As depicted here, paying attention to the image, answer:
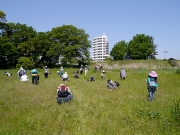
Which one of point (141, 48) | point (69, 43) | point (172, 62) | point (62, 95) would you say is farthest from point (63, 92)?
point (141, 48)

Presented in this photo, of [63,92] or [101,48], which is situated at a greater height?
[101,48]

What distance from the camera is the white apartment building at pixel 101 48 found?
17727cm

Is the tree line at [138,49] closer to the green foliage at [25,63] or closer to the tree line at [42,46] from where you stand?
the tree line at [42,46]

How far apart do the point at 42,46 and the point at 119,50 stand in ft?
142

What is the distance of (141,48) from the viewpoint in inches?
2906

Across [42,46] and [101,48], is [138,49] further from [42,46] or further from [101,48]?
[101,48]

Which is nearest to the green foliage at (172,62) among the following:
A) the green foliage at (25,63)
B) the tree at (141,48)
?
the tree at (141,48)

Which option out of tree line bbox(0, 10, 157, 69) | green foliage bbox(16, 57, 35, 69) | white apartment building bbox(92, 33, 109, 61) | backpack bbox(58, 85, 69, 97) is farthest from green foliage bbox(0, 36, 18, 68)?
white apartment building bbox(92, 33, 109, 61)

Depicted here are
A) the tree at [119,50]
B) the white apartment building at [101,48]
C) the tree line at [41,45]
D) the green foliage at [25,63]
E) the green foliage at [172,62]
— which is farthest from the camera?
the white apartment building at [101,48]

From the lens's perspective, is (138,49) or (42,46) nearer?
(42,46)

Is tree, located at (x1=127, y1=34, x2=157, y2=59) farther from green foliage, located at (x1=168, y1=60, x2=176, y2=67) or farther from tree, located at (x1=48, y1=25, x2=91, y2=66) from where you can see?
tree, located at (x1=48, y1=25, x2=91, y2=66)

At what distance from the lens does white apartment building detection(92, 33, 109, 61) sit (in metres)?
177

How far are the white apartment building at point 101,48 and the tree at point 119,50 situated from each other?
8535 centimetres

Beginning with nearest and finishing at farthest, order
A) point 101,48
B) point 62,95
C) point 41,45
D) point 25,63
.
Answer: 1. point 62,95
2. point 25,63
3. point 41,45
4. point 101,48
